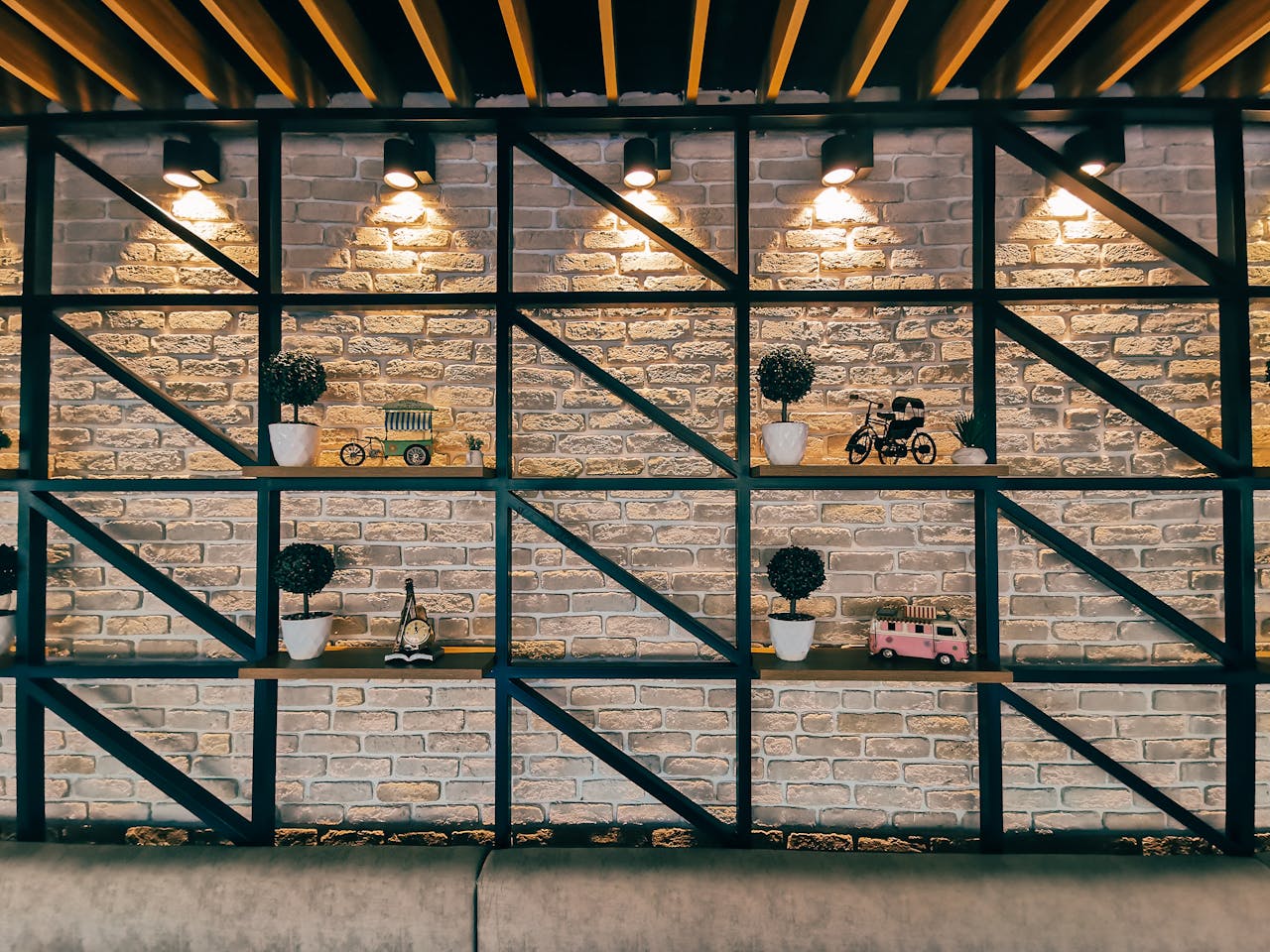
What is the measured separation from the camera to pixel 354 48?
1605mm

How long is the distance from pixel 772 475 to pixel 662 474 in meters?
0.37

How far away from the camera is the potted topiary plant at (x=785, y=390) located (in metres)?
1.70

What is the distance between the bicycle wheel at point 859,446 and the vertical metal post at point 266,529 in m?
1.65

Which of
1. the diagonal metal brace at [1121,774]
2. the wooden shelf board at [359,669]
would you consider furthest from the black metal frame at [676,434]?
the wooden shelf board at [359,669]

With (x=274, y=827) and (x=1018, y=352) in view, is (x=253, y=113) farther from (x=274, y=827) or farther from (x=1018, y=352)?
(x=1018, y=352)

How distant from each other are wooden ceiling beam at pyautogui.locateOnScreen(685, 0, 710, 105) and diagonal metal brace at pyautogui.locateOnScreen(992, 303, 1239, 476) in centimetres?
103

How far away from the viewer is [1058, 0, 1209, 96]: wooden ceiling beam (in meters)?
1.46

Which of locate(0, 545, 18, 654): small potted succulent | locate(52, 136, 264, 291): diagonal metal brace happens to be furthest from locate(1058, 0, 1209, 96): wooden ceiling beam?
locate(0, 545, 18, 654): small potted succulent

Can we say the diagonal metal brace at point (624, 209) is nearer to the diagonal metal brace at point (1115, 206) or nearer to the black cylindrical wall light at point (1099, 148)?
the diagonal metal brace at point (1115, 206)

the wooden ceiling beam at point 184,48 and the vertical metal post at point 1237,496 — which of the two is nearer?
the wooden ceiling beam at point 184,48

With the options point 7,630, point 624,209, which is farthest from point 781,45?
point 7,630

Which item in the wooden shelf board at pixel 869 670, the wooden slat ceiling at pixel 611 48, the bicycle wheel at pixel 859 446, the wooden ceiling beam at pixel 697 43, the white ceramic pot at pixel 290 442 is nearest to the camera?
the wooden ceiling beam at pixel 697 43

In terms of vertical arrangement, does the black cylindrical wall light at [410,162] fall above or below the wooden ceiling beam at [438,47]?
below

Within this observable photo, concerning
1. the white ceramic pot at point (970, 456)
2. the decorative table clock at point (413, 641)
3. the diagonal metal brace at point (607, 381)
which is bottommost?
the decorative table clock at point (413, 641)
